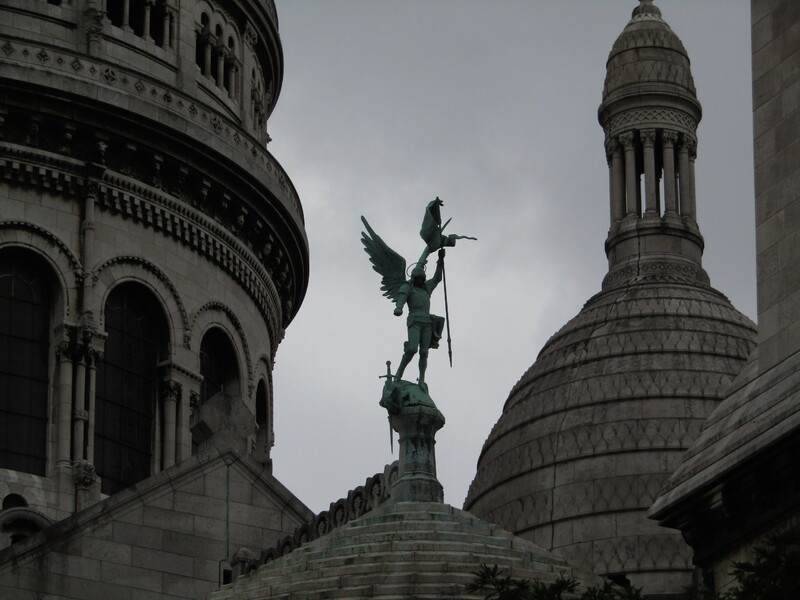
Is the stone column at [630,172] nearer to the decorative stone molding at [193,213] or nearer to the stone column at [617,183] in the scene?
the stone column at [617,183]

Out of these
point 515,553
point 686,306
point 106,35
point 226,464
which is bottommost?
point 515,553

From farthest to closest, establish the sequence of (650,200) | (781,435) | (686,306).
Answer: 1. (650,200)
2. (686,306)
3. (781,435)

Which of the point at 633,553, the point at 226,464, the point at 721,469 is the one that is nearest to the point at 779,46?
the point at 721,469

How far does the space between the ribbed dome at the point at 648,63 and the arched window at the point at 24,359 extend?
13.6 metres

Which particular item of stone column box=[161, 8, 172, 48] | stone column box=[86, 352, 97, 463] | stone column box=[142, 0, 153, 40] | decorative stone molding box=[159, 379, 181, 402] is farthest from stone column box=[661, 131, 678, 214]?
stone column box=[86, 352, 97, 463]

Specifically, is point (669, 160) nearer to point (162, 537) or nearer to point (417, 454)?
point (162, 537)

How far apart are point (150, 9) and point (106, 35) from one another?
2038 millimetres

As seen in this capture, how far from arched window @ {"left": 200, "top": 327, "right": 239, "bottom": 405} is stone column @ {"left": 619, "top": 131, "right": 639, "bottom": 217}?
926cm

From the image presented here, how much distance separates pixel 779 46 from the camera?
42.5 meters

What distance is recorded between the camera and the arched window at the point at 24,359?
62844 millimetres

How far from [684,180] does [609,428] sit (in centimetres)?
971

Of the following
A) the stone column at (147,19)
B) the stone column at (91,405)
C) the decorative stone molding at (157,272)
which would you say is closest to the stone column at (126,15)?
the stone column at (147,19)

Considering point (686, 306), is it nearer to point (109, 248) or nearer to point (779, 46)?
point (109, 248)

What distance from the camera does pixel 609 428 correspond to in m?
64.1
